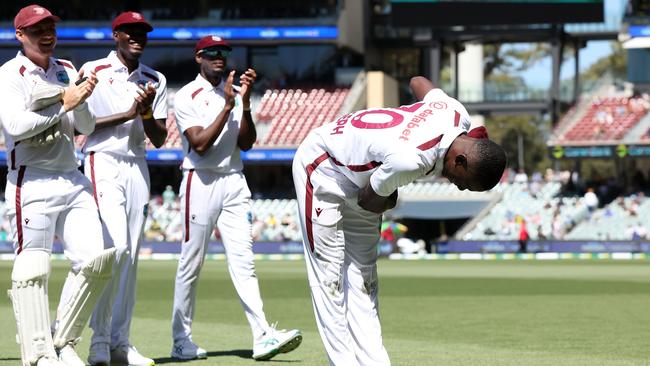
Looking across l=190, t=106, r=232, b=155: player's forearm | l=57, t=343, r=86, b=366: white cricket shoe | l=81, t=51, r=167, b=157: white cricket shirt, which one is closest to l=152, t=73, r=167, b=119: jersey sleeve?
l=81, t=51, r=167, b=157: white cricket shirt

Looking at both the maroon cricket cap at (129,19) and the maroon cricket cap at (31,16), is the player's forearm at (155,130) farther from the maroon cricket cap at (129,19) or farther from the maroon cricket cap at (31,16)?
the maroon cricket cap at (31,16)

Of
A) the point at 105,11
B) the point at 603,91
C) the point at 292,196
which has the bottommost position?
the point at 292,196

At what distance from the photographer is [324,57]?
5172cm

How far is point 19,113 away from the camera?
25.2 feet

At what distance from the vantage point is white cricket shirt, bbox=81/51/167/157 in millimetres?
9094

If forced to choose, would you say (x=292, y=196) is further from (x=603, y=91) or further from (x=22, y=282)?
(x=22, y=282)

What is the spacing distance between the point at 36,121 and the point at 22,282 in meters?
1.00

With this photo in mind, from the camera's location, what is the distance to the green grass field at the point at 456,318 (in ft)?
32.0

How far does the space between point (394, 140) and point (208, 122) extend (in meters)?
3.63

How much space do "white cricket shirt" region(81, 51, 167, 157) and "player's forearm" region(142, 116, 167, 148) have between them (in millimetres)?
109

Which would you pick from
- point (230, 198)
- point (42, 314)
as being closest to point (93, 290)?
point (42, 314)

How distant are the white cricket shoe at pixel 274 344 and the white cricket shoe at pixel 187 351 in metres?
0.42

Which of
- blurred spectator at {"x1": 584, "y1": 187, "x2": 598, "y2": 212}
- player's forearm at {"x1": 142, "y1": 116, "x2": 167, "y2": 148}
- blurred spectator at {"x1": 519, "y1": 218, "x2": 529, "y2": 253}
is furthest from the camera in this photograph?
blurred spectator at {"x1": 584, "y1": 187, "x2": 598, "y2": 212}

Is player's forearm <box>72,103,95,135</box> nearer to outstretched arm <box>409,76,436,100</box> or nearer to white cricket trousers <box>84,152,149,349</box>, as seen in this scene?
white cricket trousers <box>84,152,149,349</box>
